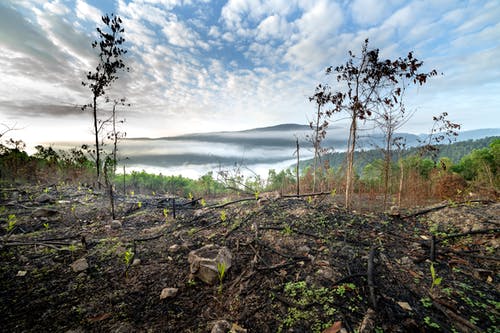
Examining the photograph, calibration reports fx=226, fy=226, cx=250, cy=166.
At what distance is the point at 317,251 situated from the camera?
10.4ft

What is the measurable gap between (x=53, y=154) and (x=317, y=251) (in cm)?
1782

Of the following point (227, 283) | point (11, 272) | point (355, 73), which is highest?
point (355, 73)

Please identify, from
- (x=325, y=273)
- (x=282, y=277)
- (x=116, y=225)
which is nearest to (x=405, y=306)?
(x=325, y=273)

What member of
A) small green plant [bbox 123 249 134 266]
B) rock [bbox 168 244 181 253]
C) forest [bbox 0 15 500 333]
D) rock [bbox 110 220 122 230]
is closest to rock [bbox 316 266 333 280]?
forest [bbox 0 15 500 333]

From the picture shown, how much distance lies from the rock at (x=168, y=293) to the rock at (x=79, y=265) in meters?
1.60

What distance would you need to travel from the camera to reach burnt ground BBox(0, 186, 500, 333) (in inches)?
83.6

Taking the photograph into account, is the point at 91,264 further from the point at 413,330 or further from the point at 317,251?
the point at 413,330

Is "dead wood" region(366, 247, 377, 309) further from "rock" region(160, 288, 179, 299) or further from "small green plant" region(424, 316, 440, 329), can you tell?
"rock" region(160, 288, 179, 299)

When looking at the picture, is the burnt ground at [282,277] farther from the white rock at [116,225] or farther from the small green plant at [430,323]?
the white rock at [116,225]

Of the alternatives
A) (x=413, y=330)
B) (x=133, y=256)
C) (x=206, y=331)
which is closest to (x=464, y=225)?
(x=413, y=330)

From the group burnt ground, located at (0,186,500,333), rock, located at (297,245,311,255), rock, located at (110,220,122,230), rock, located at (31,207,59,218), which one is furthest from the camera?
rock, located at (31,207,59,218)

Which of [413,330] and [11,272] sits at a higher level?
[413,330]

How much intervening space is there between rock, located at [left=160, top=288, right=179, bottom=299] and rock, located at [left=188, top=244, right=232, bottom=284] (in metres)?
0.31

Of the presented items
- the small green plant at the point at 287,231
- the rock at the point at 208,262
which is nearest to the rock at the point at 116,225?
the rock at the point at 208,262
